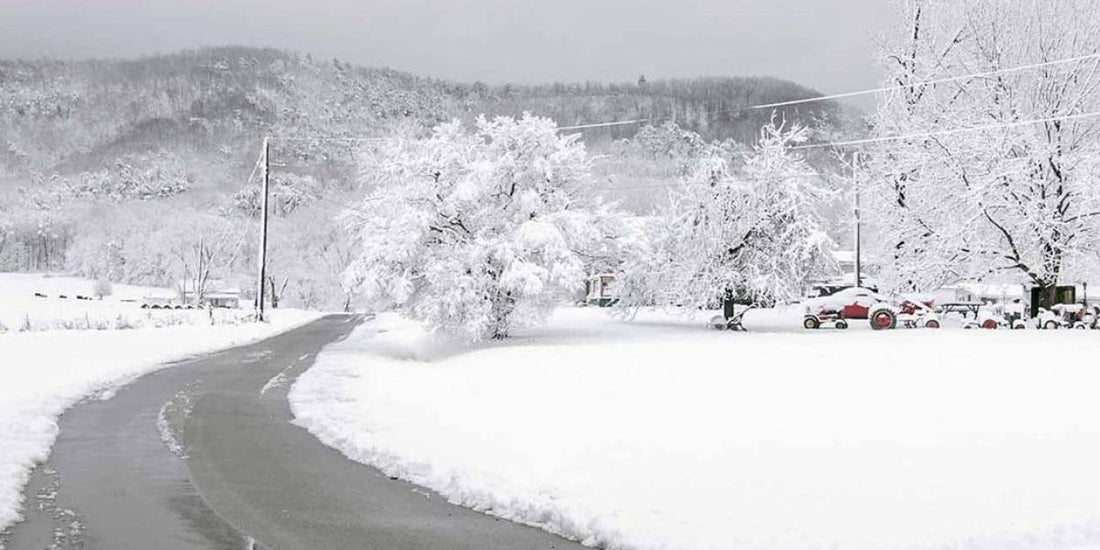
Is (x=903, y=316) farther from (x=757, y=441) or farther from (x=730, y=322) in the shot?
(x=757, y=441)

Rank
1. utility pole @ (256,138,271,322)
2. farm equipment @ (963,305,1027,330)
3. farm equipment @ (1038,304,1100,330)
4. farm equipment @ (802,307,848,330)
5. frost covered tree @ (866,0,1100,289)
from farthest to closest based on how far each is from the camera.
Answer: utility pole @ (256,138,271,322) < farm equipment @ (802,307,848,330) < farm equipment @ (963,305,1027,330) < farm equipment @ (1038,304,1100,330) < frost covered tree @ (866,0,1100,289)

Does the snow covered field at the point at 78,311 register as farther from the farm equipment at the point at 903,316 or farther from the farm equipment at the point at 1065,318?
the farm equipment at the point at 1065,318

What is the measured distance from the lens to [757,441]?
12.8 m

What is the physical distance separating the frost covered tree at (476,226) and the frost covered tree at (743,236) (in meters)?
5.37

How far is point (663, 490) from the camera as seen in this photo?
10.1 meters

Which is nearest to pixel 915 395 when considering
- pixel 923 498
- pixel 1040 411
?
pixel 1040 411

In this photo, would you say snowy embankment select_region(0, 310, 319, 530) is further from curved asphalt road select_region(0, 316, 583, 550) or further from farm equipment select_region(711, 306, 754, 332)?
farm equipment select_region(711, 306, 754, 332)

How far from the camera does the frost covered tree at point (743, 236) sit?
38.4 metres

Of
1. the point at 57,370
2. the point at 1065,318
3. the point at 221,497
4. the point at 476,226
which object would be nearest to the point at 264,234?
the point at 476,226

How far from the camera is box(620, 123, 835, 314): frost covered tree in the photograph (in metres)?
38.4

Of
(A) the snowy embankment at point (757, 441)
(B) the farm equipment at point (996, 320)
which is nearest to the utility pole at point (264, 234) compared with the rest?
(A) the snowy embankment at point (757, 441)

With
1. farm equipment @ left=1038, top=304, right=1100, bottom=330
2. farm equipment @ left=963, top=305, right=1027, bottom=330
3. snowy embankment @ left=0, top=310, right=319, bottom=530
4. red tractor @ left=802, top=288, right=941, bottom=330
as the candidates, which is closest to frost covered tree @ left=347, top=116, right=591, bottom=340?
snowy embankment @ left=0, top=310, right=319, bottom=530

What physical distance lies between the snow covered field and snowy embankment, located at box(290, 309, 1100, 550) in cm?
2502

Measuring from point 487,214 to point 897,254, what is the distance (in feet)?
52.9
